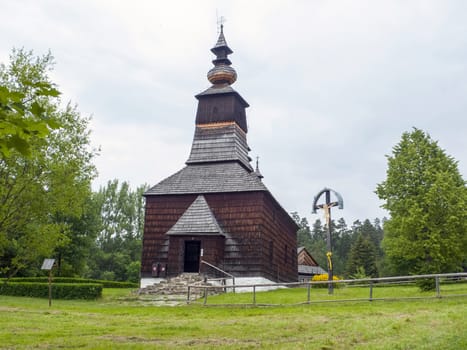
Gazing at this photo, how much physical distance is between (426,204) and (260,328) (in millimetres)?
19216

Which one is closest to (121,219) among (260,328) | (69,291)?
(69,291)

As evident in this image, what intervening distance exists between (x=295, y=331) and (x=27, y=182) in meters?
11.8

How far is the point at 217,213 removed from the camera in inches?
1095

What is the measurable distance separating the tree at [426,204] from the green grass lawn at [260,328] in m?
12.7

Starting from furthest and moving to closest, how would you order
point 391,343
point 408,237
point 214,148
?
point 214,148, point 408,237, point 391,343

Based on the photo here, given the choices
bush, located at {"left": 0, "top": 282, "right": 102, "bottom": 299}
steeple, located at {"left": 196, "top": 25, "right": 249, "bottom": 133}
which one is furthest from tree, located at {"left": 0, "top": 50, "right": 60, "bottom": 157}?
steeple, located at {"left": 196, "top": 25, "right": 249, "bottom": 133}

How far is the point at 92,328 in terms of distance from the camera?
36.9 ft

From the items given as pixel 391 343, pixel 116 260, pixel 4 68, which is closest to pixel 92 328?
pixel 391 343

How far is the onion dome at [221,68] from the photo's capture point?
34.3 meters

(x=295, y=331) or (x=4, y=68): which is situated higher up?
(x=4, y=68)

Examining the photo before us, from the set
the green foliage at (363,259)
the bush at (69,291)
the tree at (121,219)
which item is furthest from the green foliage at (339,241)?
the bush at (69,291)

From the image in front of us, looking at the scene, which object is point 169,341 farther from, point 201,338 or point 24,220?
point 24,220

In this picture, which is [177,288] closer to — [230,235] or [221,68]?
[230,235]

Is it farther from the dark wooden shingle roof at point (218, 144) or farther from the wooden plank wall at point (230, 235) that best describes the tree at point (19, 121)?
the dark wooden shingle roof at point (218, 144)
